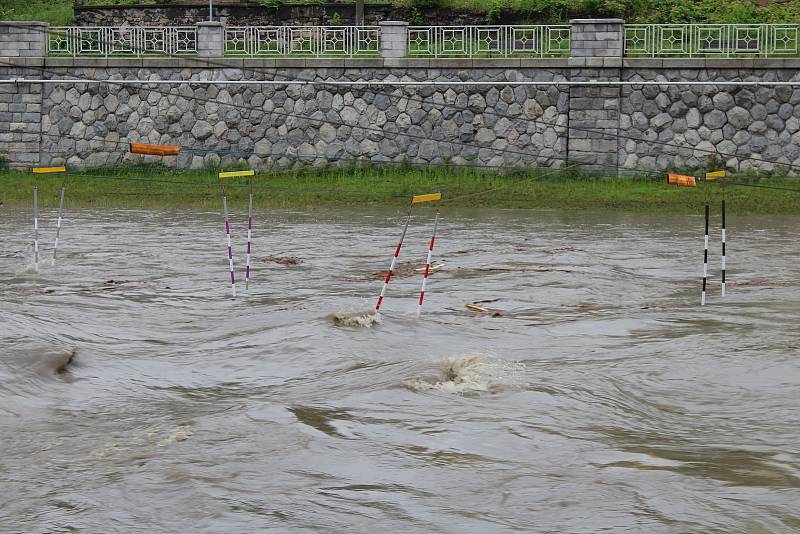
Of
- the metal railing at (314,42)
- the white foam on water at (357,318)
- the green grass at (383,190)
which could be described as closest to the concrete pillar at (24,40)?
the green grass at (383,190)

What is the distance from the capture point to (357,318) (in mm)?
11688

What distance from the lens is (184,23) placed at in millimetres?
34969

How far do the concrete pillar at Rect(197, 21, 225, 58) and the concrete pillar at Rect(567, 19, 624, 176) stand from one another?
720 centimetres

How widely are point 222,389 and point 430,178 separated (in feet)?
57.6

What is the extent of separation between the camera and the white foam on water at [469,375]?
30.5 feet

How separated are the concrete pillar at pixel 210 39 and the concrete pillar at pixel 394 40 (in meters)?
3.44

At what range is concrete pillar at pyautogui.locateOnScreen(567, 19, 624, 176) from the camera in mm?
26156

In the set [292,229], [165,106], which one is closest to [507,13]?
[165,106]

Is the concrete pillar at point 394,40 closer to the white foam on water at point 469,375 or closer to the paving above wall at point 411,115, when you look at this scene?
the paving above wall at point 411,115

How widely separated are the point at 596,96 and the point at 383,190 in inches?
177

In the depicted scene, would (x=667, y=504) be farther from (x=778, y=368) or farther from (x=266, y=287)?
(x=266, y=287)

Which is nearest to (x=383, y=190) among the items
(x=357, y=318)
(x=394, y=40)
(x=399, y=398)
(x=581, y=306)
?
(x=394, y=40)

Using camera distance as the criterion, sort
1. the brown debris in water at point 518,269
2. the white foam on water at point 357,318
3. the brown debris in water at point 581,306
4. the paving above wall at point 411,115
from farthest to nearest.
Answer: the paving above wall at point 411,115 < the brown debris in water at point 518,269 < the brown debris in water at point 581,306 < the white foam on water at point 357,318

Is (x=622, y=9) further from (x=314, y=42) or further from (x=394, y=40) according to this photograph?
(x=314, y=42)
